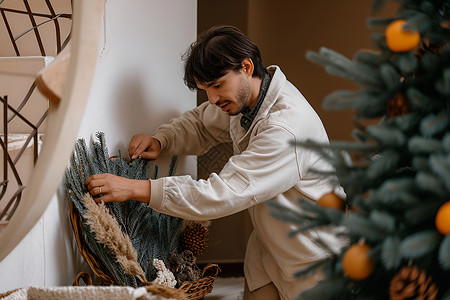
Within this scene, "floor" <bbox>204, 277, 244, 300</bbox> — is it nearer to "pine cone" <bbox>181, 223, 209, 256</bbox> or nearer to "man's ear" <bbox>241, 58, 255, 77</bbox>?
"pine cone" <bbox>181, 223, 209, 256</bbox>

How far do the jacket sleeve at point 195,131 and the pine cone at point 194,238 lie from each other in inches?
14.1

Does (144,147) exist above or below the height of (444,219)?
below

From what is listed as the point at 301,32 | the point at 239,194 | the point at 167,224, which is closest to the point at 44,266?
the point at 167,224

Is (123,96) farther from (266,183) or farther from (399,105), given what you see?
(399,105)

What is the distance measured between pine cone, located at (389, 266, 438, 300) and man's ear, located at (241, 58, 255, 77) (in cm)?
122

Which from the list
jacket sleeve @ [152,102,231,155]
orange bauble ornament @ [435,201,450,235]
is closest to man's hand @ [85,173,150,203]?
jacket sleeve @ [152,102,231,155]

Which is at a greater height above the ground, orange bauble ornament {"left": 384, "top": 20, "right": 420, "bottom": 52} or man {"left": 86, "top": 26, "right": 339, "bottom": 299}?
orange bauble ornament {"left": 384, "top": 20, "right": 420, "bottom": 52}

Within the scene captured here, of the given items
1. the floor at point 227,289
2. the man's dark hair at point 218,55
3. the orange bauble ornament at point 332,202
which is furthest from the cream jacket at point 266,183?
the floor at point 227,289

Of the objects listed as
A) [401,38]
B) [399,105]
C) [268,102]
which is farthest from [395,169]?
[268,102]

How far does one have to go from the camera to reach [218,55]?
181cm

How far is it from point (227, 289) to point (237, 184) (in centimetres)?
155

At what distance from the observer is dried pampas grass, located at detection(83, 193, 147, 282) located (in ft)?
4.57

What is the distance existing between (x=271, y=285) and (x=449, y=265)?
1.33m

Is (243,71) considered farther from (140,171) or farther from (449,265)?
(449,265)
